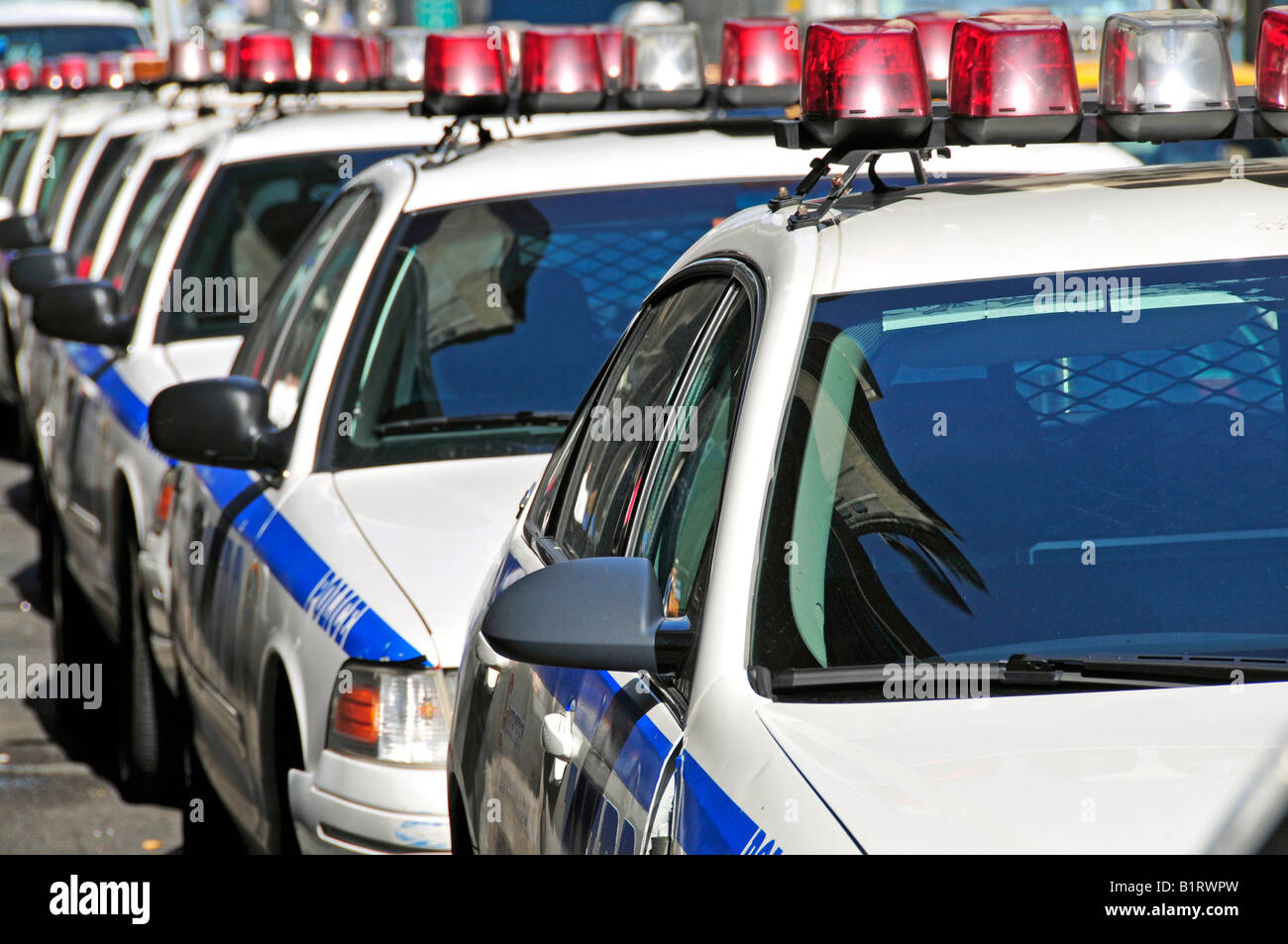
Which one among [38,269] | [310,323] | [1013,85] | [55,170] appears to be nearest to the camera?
[1013,85]

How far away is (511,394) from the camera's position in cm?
473

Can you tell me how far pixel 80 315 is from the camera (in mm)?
6777

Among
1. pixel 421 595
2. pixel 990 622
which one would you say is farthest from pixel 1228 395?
pixel 421 595

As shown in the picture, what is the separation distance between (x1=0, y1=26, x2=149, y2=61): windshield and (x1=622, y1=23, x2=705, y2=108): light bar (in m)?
16.7

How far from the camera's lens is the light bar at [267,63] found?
712cm

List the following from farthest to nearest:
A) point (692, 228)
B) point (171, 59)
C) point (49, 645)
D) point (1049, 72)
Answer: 1. point (171, 59)
2. point (49, 645)
3. point (692, 228)
4. point (1049, 72)

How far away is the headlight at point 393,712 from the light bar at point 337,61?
12.2 feet

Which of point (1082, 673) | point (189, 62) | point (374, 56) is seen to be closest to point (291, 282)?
point (374, 56)

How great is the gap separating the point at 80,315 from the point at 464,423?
2.58m

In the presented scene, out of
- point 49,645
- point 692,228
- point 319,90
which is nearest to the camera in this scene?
point 692,228

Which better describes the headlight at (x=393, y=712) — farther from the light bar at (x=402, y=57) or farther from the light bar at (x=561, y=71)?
the light bar at (x=402, y=57)

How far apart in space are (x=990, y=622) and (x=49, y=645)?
644 cm

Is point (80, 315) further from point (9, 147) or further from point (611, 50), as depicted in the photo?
point (9, 147)

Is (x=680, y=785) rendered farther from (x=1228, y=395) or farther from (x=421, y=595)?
(x=421, y=595)
